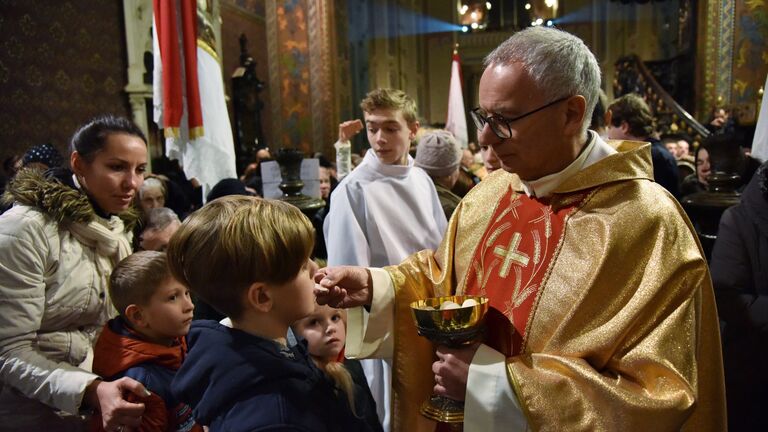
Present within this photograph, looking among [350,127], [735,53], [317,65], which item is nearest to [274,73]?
[317,65]

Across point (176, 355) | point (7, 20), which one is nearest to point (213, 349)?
point (176, 355)

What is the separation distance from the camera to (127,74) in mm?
8695

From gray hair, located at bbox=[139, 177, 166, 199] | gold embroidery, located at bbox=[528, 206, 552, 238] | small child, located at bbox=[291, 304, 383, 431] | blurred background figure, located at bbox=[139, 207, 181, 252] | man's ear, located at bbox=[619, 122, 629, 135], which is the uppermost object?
man's ear, located at bbox=[619, 122, 629, 135]

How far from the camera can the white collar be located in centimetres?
168

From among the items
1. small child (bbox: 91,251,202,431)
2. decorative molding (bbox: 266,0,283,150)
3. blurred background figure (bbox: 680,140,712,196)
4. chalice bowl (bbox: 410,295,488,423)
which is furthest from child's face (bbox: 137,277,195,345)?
decorative molding (bbox: 266,0,283,150)

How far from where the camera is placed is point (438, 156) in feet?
11.4

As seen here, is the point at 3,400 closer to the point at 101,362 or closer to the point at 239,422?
the point at 101,362

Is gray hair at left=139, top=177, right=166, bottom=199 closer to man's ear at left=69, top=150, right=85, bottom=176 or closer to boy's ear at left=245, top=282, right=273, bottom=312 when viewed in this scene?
man's ear at left=69, top=150, right=85, bottom=176

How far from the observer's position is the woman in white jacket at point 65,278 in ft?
5.94

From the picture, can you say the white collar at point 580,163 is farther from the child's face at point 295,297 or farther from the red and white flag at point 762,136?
the red and white flag at point 762,136

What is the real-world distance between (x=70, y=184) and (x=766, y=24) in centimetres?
1055

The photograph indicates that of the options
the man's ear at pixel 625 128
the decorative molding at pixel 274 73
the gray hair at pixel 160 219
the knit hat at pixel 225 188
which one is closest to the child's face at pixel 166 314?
the gray hair at pixel 160 219

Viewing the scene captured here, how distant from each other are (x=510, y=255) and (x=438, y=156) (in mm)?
1744

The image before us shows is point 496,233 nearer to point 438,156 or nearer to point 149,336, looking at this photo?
point 149,336
